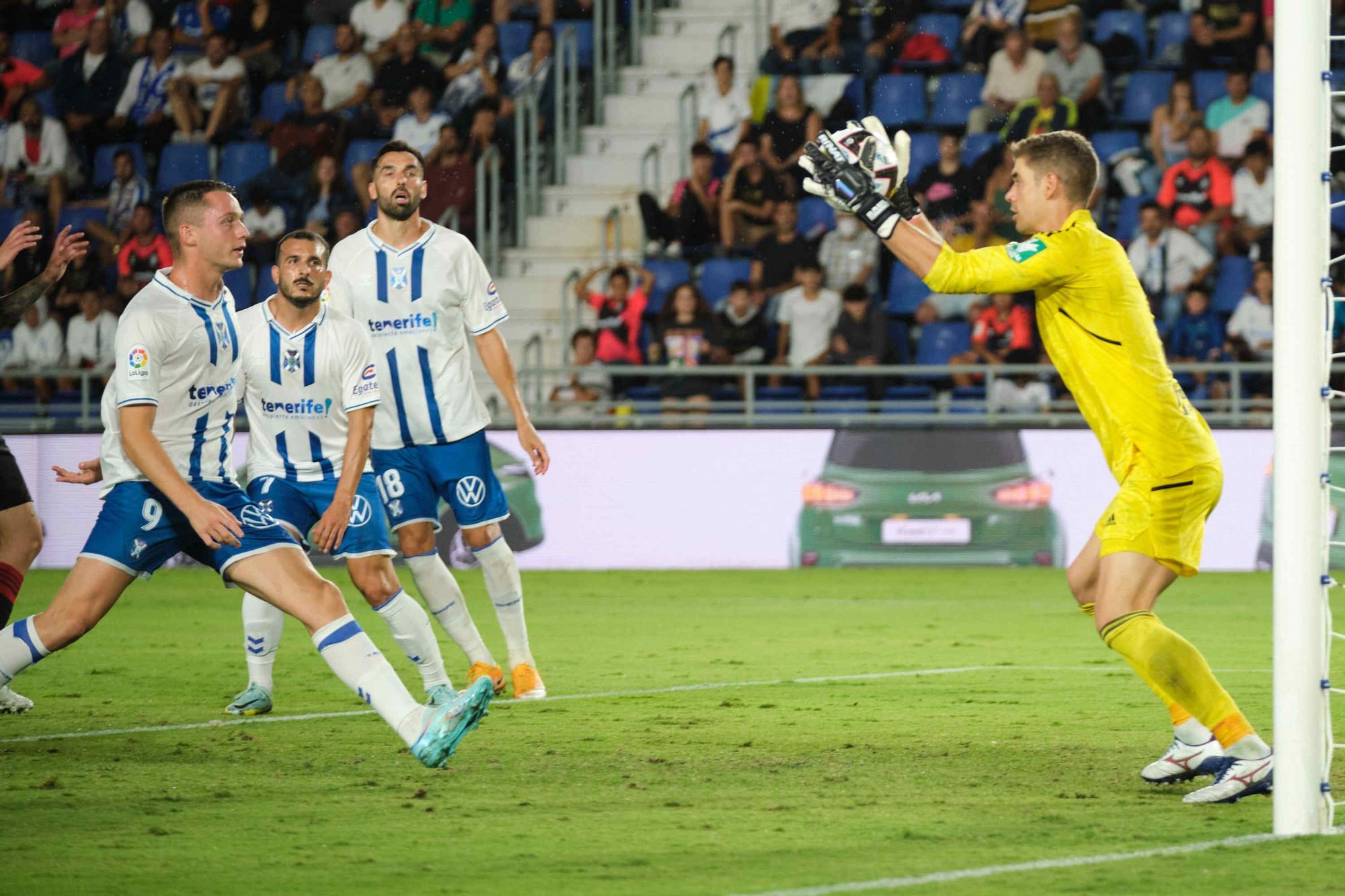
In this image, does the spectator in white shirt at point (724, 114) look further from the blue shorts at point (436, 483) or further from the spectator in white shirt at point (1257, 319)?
the blue shorts at point (436, 483)

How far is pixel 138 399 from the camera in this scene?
19.3 feet

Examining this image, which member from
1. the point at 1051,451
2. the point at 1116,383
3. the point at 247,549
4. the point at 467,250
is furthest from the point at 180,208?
the point at 1051,451

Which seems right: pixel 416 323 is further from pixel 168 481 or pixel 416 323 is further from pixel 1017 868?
pixel 1017 868

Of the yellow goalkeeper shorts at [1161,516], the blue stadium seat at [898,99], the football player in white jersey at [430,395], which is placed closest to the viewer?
the yellow goalkeeper shorts at [1161,516]

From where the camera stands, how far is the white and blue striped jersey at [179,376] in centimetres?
600

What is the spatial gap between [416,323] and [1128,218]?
A: 417 inches

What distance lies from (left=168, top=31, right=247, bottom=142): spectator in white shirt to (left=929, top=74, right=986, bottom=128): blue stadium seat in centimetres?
745

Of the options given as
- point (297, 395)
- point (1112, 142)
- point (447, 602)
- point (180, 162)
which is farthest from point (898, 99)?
point (297, 395)

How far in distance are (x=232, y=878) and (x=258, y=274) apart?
1457 centimetres

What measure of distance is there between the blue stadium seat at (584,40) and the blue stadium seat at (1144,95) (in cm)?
585

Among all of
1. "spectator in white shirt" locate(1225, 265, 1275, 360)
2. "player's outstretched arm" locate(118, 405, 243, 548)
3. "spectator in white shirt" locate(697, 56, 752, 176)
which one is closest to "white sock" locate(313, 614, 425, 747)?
"player's outstretched arm" locate(118, 405, 243, 548)

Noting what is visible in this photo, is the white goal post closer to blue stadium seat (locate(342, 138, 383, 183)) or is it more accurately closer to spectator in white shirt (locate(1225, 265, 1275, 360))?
spectator in white shirt (locate(1225, 265, 1275, 360))

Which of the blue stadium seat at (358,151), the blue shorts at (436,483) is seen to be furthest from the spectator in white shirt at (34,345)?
the blue shorts at (436,483)

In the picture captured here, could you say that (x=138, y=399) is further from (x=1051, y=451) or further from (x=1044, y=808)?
(x=1051, y=451)
